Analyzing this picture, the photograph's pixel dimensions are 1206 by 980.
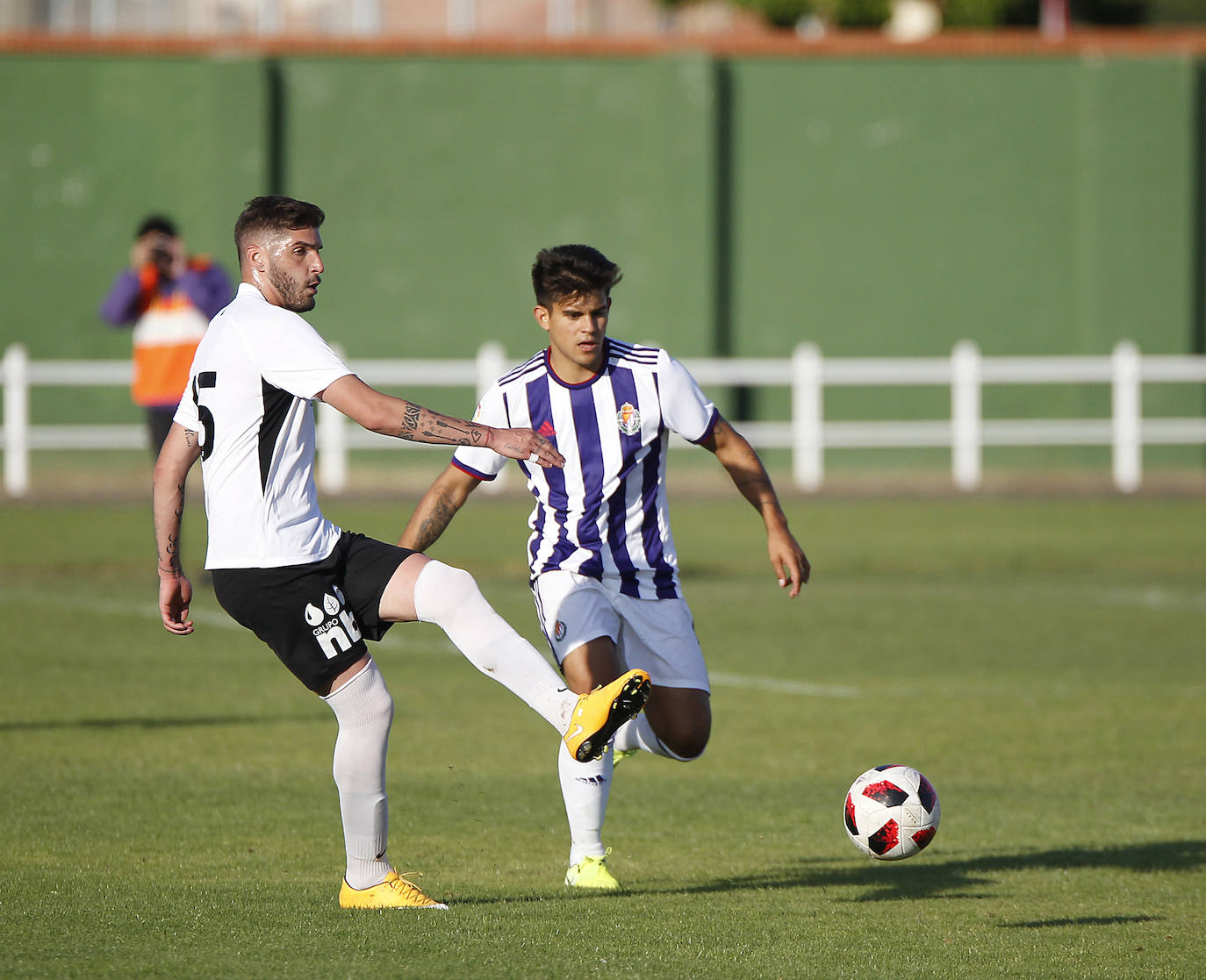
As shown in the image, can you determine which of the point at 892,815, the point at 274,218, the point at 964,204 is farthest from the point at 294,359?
the point at 964,204

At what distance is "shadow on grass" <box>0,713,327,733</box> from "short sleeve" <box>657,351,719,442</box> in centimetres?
370

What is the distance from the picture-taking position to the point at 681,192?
91.5 ft

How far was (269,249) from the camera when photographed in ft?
18.3

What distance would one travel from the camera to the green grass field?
5.25 meters

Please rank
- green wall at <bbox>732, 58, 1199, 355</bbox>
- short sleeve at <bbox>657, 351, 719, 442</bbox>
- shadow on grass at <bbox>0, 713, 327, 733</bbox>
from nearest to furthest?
Result: 1. short sleeve at <bbox>657, 351, 719, 442</bbox>
2. shadow on grass at <bbox>0, 713, 327, 733</bbox>
3. green wall at <bbox>732, 58, 1199, 355</bbox>

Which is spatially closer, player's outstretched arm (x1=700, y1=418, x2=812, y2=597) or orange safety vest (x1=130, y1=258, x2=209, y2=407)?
player's outstretched arm (x1=700, y1=418, x2=812, y2=597)

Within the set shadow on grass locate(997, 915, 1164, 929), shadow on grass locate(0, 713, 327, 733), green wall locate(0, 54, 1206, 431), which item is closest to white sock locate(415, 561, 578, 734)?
shadow on grass locate(997, 915, 1164, 929)

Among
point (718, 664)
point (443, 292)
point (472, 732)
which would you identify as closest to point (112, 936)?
point (472, 732)

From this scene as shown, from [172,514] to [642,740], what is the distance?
1962 millimetres

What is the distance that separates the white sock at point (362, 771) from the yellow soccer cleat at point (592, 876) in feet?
2.39

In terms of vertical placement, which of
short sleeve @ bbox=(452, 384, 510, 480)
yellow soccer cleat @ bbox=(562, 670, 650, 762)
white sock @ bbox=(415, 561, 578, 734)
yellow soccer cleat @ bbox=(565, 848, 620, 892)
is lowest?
yellow soccer cleat @ bbox=(565, 848, 620, 892)

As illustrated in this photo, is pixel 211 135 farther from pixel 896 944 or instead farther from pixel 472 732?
pixel 896 944

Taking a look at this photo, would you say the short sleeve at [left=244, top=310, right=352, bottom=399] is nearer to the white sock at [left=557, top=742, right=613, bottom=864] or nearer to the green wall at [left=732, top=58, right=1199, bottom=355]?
the white sock at [left=557, top=742, right=613, bottom=864]

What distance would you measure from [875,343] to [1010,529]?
981 centimetres
